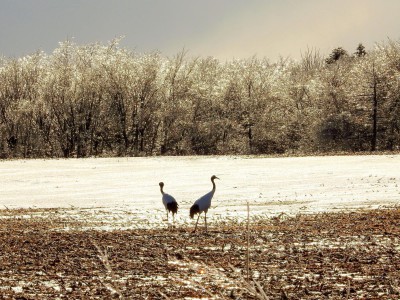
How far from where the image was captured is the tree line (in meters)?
84.7

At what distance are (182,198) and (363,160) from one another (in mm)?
24665

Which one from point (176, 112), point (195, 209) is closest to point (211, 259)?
point (195, 209)

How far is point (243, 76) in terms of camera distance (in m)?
97.8

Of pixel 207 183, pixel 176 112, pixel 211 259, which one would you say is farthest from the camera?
pixel 176 112

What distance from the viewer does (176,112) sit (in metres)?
88.9

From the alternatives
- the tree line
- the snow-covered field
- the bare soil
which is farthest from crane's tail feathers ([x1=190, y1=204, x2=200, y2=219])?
the tree line

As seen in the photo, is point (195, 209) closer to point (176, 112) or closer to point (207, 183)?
point (207, 183)

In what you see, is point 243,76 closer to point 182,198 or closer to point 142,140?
point 142,140

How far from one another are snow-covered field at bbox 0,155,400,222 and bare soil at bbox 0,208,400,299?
5.92m

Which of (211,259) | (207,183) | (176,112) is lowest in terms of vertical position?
(211,259)

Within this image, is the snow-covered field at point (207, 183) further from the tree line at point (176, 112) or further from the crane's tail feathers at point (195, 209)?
the tree line at point (176, 112)

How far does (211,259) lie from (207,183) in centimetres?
3331

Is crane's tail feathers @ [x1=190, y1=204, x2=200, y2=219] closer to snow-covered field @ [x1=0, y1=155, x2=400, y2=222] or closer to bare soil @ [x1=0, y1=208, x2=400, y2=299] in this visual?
bare soil @ [x1=0, y1=208, x2=400, y2=299]

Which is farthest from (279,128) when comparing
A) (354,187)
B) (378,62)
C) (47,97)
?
(354,187)
